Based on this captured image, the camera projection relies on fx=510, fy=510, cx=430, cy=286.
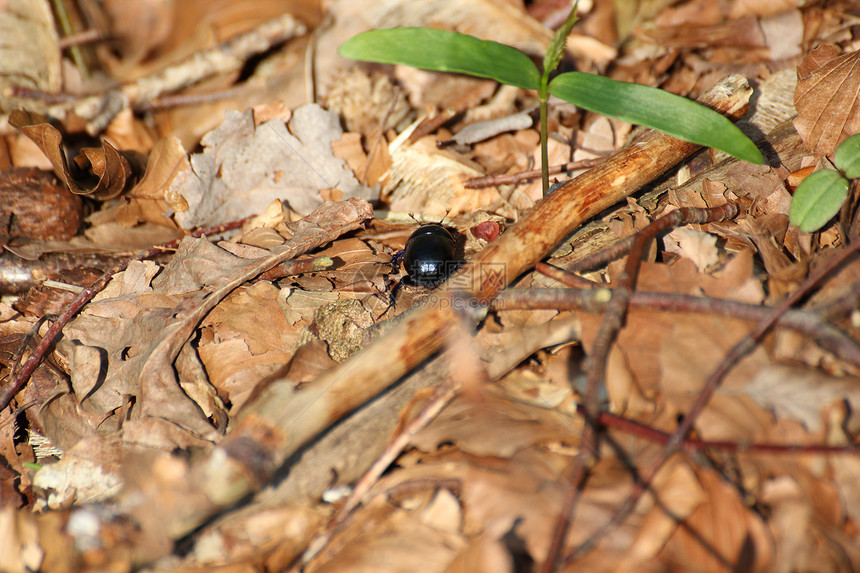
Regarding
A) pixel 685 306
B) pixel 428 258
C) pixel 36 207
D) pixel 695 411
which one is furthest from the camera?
pixel 36 207

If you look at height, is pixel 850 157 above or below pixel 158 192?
below

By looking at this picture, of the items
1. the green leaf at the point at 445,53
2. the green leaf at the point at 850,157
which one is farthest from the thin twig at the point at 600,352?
the green leaf at the point at 445,53

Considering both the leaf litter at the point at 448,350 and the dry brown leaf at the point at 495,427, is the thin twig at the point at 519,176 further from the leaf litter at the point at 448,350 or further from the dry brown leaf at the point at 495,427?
the dry brown leaf at the point at 495,427

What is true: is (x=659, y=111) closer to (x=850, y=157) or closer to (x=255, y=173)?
(x=850, y=157)

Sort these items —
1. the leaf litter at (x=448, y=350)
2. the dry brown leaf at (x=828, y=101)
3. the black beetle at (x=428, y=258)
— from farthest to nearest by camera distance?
the black beetle at (x=428, y=258)
the dry brown leaf at (x=828, y=101)
the leaf litter at (x=448, y=350)

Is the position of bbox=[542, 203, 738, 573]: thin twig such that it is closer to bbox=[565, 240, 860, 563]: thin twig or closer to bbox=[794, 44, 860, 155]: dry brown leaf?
bbox=[565, 240, 860, 563]: thin twig

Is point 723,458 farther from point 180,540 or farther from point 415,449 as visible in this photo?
point 180,540

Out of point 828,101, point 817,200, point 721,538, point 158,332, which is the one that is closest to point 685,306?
point 721,538

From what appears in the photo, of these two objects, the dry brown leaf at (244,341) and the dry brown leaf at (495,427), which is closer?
the dry brown leaf at (495,427)
